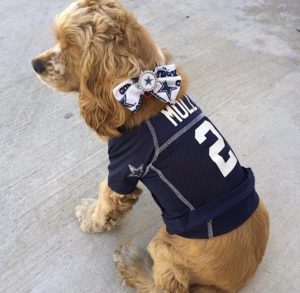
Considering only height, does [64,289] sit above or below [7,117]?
below

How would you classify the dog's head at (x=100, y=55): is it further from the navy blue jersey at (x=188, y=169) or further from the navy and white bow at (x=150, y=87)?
the navy blue jersey at (x=188, y=169)

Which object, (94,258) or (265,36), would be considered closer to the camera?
(94,258)

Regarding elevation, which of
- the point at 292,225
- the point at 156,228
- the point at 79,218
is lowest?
the point at 292,225

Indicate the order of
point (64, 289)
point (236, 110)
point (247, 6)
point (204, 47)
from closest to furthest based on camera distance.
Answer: point (64, 289), point (236, 110), point (204, 47), point (247, 6)

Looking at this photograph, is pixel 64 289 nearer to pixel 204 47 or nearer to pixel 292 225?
pixel 292 225

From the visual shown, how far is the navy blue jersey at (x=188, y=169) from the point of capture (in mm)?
2051

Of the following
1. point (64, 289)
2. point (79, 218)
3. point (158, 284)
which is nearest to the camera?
point (158, 284)

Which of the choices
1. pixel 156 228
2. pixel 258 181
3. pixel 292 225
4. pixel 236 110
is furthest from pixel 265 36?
pixel 156 228

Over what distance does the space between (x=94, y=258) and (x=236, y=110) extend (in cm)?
167

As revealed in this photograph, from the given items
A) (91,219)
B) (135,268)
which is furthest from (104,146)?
(135,268)

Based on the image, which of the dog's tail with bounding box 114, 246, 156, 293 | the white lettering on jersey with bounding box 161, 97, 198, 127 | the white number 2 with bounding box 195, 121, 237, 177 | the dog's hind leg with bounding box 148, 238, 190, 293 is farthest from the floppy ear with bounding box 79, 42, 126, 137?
the dog's tail with bounding box 114, 246, 156, 293

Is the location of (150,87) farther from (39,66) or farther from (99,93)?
(39,66)

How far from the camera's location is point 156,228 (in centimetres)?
281

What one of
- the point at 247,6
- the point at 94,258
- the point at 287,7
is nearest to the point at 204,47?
the point at 247,6
